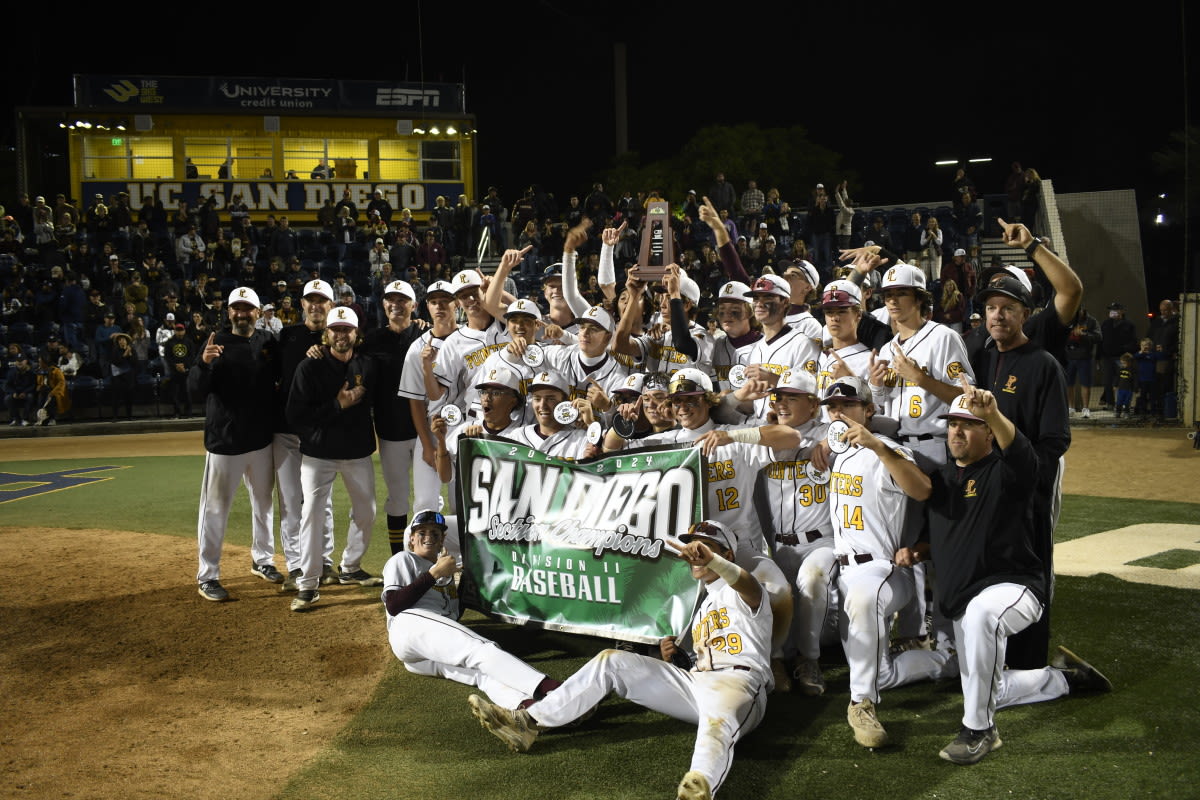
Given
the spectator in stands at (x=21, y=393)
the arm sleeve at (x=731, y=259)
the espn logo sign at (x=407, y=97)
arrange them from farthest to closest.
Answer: the espn logo sign at (x=407, y=97) < the spectator in stands at (x=21, y=393) < the arm sleeve at (x=731, y=259)

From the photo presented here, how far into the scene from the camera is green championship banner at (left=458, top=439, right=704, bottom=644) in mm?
6453

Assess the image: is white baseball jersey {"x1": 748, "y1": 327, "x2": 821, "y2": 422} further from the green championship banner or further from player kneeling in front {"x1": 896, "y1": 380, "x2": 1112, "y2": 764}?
player kneeling in front {"x1": 896, "y1": 380, "x2": 1112, "y2": 764}

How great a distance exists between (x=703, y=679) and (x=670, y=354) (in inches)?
141

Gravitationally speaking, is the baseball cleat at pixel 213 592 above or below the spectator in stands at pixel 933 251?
below

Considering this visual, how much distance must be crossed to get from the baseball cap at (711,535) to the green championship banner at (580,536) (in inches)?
14.3

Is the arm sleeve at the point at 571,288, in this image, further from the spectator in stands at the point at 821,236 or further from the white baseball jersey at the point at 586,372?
the spectator in stands at the point at 821,236

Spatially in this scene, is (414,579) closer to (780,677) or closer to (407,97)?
(780,677)

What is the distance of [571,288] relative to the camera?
931 cm

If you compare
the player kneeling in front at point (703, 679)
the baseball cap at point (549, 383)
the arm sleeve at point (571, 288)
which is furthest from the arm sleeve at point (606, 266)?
the player kneeling in front at point (703, 679)

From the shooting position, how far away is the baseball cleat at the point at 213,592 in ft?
27.8

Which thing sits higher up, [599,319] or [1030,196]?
[1030,196]

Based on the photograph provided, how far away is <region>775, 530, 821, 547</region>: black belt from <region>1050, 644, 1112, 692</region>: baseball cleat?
1570 mm

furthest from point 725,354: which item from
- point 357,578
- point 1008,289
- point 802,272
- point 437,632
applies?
point 357,578

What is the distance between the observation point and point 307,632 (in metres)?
7.59
